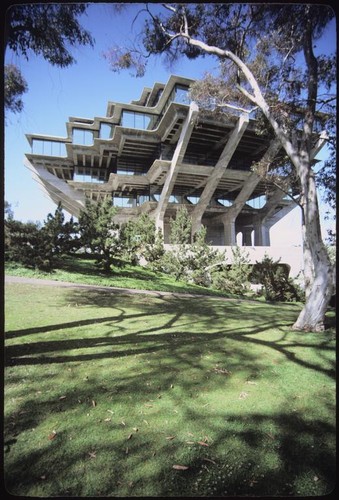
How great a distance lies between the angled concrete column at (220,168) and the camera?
80.3 feet

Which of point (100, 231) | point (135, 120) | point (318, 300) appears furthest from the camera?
point (135, 120)

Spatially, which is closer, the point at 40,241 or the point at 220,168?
the point at 40,241

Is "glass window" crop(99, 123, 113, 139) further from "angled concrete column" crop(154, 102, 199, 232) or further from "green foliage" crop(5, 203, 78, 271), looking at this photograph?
"green foliage" crop(5, 203, 78, 271)

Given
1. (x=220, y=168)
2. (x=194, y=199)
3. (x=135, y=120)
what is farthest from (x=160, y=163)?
(x=194, y=199)

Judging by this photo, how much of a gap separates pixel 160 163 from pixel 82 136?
759 cm

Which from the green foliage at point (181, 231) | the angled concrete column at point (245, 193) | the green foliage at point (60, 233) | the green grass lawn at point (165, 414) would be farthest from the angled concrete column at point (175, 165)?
the green grass lawn at point (165, 414)

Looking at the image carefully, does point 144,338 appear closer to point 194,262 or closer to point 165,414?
point 165,414

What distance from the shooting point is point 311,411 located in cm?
305

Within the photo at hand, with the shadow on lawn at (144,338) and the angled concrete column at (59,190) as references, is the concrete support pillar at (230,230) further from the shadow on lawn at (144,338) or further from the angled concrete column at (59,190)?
the shadow on lawn at (144,338)

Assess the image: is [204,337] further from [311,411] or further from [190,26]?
[190,26]

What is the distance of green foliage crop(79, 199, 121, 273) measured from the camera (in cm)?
1445

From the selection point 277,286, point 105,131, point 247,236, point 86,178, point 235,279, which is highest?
point 105,131

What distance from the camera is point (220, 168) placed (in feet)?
91.0

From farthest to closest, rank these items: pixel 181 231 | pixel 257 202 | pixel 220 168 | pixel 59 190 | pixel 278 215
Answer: pixel 278 215, pixel 257 202, pixel 59 190, pixel 220 168, pixel 181 231
